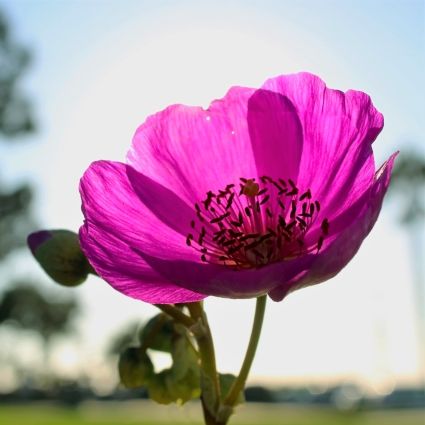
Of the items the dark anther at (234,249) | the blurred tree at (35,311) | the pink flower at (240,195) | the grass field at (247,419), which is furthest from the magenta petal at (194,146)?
the blurred tree at (35,311)

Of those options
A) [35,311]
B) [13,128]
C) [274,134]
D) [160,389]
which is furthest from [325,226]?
[35,311]

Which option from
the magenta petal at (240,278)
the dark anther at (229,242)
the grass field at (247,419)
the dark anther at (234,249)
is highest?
the dark anther at (229,242)

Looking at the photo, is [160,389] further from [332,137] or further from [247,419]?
[247,419]

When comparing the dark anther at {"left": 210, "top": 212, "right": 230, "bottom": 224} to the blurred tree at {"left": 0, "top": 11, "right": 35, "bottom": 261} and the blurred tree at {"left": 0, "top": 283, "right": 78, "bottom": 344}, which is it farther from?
the blurred tree at {"left": 0, "top": 283, "right": 78, "bottom": 344}

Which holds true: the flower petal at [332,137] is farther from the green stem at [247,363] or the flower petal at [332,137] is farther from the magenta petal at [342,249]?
the green stem at [247,363]

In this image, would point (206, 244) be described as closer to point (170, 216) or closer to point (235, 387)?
point (170, 216)

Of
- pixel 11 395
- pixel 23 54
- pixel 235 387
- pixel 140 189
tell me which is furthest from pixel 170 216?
pixel 11 395
